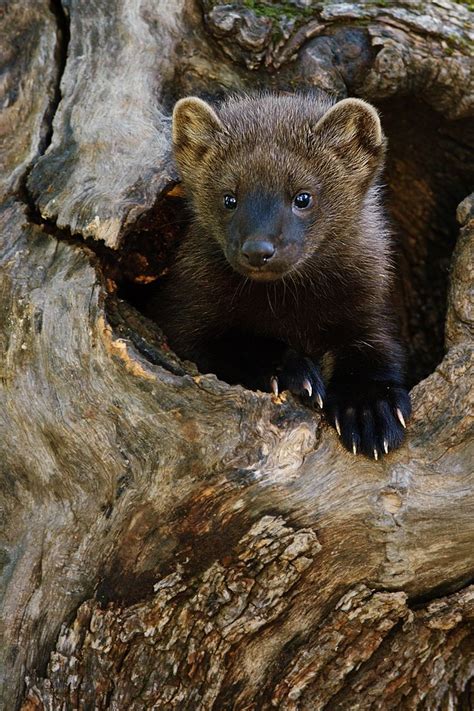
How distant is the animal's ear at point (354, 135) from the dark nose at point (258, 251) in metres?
0.92

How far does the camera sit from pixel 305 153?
4426 mm

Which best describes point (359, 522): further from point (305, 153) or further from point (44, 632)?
point (305, 153)

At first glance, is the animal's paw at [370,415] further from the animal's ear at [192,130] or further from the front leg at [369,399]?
the animal's ear at [192,130]

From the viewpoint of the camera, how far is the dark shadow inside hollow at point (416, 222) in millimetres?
4816

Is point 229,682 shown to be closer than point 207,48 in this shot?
Yes

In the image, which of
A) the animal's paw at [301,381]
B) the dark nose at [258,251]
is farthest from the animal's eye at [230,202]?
the animal's paw at [301,381]

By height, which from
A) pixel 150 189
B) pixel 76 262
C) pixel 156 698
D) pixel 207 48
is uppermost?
pixel 207 48

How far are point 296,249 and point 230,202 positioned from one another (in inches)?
19.4

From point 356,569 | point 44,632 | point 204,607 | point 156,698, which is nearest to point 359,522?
point 356,569

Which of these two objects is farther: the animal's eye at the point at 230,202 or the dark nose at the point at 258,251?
the animal's eye at the point at 230,202

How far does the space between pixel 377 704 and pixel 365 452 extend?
1.02 metres

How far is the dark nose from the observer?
3807 mm

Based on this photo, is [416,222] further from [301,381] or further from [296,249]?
[301,381]

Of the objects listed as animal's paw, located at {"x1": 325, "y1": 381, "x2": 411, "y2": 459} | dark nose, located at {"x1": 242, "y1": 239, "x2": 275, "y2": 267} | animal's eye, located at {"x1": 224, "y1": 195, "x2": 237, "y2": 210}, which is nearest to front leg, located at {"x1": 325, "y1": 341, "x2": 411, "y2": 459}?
animal's paw, located at {"x1": 325, "y1": 381, "x2": 411, "y2": 459}
